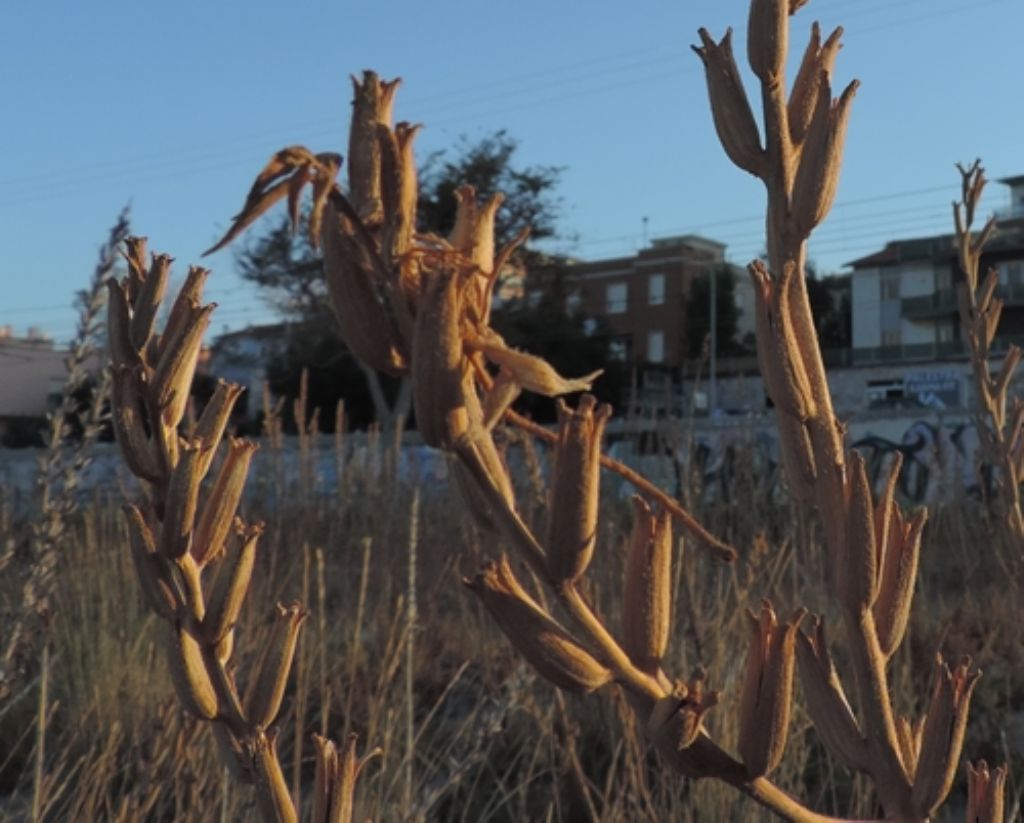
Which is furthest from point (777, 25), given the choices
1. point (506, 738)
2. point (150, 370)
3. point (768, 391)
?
point (506, 738)

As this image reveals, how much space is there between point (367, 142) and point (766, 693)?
273 mm

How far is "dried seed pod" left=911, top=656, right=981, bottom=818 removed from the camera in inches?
20.5

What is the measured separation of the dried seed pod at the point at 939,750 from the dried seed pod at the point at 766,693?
5 centimetres

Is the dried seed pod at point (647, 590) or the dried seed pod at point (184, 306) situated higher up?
the dried seed pod at point (184, 306)

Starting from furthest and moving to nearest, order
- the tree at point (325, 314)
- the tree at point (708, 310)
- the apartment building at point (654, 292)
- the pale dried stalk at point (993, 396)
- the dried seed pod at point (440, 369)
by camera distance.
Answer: the apartment building at point (654, 292), the tree at point (708, 310), the tree at point (325, 314), the pale dried stalk at point (993, 396), the dried seed pod at point (440, 369)

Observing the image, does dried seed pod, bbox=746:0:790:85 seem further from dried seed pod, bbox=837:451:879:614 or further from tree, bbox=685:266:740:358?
tree, bbox=685:266:740:358

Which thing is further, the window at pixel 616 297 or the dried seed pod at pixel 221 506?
the window at pixel 616 297

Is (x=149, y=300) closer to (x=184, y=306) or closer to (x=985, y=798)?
(x=184, y=306)

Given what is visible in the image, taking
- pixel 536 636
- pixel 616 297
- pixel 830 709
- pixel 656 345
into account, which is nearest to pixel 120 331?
pixel 536 636

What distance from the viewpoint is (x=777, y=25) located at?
55 centimetres

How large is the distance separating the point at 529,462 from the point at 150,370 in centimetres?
213

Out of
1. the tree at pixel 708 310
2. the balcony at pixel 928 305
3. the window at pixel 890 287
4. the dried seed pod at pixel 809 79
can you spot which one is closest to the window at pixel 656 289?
the tree at pixel 708 310

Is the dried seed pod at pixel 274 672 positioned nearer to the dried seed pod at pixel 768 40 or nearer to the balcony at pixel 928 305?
the dried seed pod at pixel 768 40

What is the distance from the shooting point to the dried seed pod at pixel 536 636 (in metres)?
0.50
